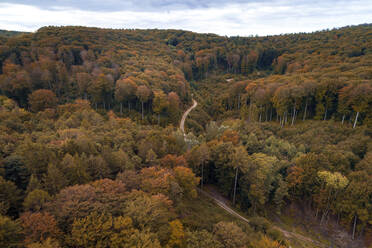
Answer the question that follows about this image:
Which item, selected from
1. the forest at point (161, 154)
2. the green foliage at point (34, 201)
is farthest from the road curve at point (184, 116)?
the green foliage at point (34, 201)

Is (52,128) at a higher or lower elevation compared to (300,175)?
higher

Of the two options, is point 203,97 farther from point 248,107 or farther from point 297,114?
point 297,114

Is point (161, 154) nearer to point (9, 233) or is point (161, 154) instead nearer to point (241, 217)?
point (241, 217)

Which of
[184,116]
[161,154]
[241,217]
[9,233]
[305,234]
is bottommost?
[305,234]

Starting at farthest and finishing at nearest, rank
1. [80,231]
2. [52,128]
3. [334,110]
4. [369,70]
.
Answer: [369,70] → [334,110] → [52,128] → [80,231]

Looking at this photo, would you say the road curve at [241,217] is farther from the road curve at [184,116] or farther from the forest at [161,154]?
the road curve at [184,116]

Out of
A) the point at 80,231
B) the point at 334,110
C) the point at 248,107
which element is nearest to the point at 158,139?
the point at 80,231

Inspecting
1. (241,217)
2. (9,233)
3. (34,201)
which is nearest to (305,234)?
(241,217)
